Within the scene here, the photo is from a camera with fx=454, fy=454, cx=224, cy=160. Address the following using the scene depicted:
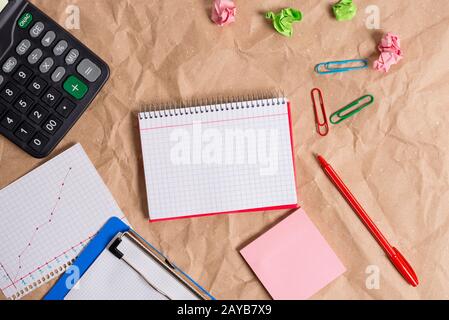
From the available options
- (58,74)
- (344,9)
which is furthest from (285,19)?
(58,74)

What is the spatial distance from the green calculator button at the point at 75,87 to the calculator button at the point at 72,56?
0.02 meters

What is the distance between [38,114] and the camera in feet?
2.03

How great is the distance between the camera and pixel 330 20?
2.10 feet

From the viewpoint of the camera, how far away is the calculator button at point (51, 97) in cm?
62

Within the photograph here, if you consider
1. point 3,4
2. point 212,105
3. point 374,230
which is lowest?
point 374,230

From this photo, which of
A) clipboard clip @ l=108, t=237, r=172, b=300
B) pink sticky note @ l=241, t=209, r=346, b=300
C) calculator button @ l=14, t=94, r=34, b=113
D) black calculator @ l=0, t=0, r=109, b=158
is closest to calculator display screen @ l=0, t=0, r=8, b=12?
black calculator @ l=0, t=0, r=109, b=158

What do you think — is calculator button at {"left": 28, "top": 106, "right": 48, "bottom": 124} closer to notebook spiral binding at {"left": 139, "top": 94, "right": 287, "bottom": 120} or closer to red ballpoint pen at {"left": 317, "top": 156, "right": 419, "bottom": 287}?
notebook spiral binding at {"left": 139, "top": 94, "right": 287, "bottom": 120}

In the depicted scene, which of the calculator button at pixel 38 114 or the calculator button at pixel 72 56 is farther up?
the calculator button at pixel 72 56

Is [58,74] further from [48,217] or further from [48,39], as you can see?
[48,217]

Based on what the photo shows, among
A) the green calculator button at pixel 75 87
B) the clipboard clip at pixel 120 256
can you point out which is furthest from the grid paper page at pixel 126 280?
the green calculator button at pixel 75 87

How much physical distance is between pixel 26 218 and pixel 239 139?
0.32m

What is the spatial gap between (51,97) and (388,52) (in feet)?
1.53

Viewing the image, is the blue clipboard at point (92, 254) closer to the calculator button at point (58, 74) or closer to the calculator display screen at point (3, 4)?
the calculator button at point (58, 74)

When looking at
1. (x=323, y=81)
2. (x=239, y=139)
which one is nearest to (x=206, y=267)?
(x=239, y=139)
